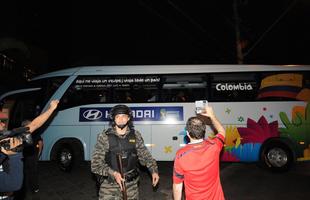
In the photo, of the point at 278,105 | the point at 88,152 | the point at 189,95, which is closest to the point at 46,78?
the point at 88,152

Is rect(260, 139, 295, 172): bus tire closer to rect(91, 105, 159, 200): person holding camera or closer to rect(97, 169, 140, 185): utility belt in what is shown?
rect(91, 105, 159, 200): person holding camera

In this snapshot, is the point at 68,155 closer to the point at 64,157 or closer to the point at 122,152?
the point at 64,157

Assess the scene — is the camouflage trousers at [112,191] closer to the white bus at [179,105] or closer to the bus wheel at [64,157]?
the white bus at [179,105]

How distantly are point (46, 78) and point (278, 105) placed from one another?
8.01 m

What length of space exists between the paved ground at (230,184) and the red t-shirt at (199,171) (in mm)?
4300

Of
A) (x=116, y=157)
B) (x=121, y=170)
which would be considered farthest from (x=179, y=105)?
(x=121, y=170)

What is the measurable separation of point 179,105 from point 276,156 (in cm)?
361

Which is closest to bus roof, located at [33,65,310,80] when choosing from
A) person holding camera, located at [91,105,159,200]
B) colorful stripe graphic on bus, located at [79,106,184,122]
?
colorful stripe graphic on bus, located at [79,106,184,122]

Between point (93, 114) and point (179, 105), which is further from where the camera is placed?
point (93, 114)

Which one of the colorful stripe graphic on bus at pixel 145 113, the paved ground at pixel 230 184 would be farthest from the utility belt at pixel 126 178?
the colorful stripe graphic on bus at pixel 145 113

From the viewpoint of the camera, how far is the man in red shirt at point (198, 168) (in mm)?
3002

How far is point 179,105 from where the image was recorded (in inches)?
384

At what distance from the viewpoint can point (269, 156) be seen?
31.4 feet

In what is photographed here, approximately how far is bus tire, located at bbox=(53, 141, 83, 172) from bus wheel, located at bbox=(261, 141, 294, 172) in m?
6.23
